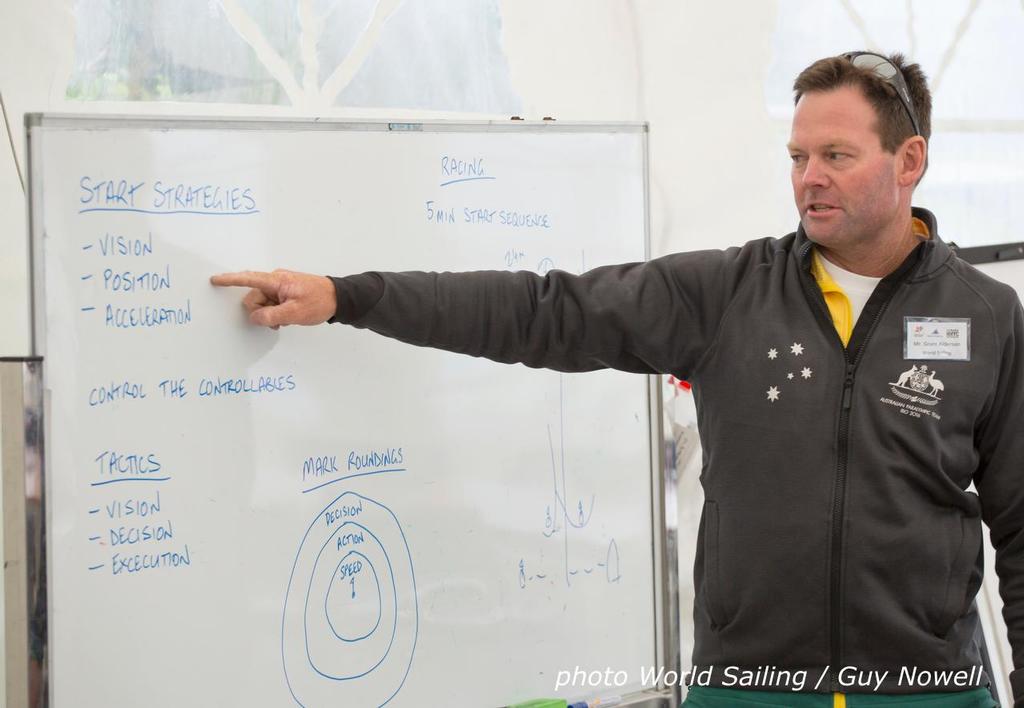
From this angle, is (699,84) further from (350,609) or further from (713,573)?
(350,609)

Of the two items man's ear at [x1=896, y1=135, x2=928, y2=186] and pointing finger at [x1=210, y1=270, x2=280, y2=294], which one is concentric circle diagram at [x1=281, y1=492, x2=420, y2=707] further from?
man's ear at [x1=896, y1=135, x2=928, y2=186]

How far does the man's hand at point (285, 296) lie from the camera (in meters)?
1.41

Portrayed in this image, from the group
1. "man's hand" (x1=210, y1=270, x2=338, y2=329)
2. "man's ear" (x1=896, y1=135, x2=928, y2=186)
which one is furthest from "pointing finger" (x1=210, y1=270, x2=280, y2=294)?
"man's ear" (x1=896, y1=135, x2=928, y2=186)

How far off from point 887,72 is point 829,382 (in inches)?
17.7

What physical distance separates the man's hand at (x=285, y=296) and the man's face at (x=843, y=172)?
68cm

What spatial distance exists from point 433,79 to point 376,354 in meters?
0.81

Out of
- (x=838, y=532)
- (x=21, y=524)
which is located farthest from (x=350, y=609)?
(x=838, y=532)

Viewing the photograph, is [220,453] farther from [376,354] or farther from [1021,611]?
[1021,611]

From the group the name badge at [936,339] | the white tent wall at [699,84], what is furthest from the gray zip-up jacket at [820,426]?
the white tent wall at [699,84]

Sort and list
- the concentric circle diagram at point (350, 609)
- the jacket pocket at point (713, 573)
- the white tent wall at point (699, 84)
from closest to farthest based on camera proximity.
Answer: the jacket pocket at point (713, 573), the concentric circle diagram at point (350, 609), the white tent wall at point (699, 84)

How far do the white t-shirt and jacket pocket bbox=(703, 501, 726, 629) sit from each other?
1.11ft

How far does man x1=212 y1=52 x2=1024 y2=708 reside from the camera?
141 centimetres

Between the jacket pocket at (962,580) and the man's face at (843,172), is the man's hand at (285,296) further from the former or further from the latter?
the jacket pocket at (962,580)

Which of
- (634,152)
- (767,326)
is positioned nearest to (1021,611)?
(767,326)
